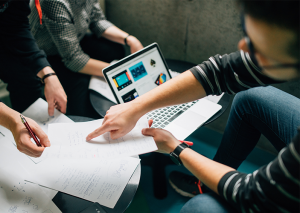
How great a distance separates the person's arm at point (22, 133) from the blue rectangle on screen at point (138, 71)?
19.9 inches

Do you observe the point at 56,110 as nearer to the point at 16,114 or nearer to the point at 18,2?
the point at 16,114

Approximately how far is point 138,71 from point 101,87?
25 cm

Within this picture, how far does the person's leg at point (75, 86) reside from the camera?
52.4 inches

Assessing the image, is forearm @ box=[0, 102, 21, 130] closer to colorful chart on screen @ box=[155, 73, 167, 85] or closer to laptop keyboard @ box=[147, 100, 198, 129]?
laptop keyboard @ box=[147, 100, 198, 129]

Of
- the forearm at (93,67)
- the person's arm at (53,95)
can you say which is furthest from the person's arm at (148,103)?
the forearm at (93,67)

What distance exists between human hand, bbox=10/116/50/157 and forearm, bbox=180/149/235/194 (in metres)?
0.45

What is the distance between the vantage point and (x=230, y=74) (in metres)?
0.75

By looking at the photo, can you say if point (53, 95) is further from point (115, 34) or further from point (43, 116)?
point (115, 34)

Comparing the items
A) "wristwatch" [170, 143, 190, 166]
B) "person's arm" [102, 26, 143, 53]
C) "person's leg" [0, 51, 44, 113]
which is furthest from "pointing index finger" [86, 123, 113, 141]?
"person's arm" [102, 26, 143, 53]

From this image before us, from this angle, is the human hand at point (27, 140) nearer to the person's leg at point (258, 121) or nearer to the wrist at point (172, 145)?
the wrist at point (172, 145)

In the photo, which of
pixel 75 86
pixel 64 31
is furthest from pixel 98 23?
pixel 75 86

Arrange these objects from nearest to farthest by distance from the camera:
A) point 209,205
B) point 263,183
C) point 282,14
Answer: point 282,14 → point 263,183 → point 209,205

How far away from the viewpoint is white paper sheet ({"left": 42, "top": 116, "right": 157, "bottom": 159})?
2.10 feet

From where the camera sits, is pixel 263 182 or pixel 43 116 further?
pixel 43 116
